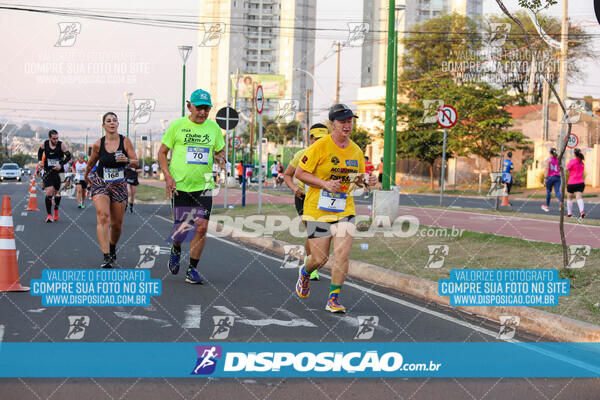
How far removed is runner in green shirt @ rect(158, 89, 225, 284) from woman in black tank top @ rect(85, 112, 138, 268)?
1.12m

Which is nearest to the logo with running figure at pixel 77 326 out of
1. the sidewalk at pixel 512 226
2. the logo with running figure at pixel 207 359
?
the logo with running figure at pixel 207 359

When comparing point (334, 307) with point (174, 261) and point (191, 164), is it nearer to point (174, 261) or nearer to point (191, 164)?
point (191, 164)

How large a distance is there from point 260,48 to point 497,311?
13464 cm

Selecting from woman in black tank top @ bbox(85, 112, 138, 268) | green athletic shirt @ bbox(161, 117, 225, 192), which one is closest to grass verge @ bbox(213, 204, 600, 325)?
green athletic shirt @ bbox(161, 117, 225, 192)

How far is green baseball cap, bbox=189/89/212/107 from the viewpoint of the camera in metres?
8.64

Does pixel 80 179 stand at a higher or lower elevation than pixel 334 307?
higher

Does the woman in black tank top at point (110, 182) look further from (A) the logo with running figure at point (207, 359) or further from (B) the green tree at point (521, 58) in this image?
(B) the green tree at point (521, 58)

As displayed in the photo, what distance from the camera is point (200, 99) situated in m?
8.66

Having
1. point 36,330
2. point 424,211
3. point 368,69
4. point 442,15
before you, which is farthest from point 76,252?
point 368,69

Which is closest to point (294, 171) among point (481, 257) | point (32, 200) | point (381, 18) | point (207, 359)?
point (207, 359)

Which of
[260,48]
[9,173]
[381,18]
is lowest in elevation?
[9,173]

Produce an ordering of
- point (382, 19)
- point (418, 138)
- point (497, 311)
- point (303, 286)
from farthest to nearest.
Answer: point (382, 19)
point (418, 138)
point (303, 286)
point (497, 311)

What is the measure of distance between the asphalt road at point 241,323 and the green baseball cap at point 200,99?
6.70ft

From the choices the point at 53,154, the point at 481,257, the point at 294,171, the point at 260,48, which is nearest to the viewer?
the point at 294,171
